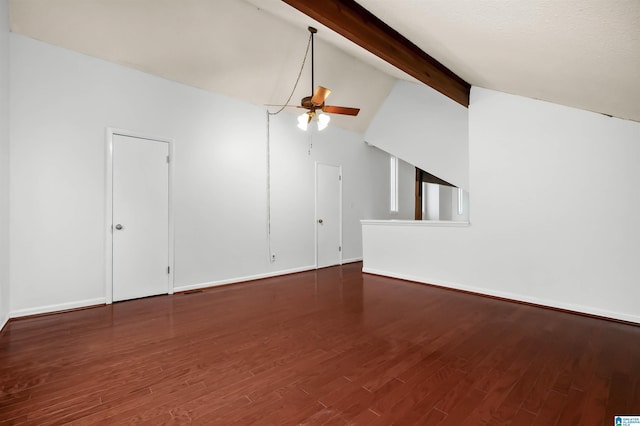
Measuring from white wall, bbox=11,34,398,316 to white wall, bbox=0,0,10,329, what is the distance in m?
0.10

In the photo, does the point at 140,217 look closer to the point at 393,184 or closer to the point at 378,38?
the point at 378,38

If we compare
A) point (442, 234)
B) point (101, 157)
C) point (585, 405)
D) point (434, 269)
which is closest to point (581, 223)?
point (442, 234)

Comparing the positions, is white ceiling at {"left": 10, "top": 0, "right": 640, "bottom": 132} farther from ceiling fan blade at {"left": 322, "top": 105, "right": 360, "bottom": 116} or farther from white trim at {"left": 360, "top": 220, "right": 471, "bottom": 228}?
white trim at {"left": 360, "top": 220, "right": 471, "bottom": 228}

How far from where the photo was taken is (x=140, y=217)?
4027 mm

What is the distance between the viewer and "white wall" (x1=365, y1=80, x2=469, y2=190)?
211 inches

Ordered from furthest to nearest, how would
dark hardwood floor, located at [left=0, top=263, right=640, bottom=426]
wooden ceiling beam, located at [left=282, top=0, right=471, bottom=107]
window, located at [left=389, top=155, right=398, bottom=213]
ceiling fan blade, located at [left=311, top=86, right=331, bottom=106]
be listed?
window, located at [left=389, top=155, right=398, bottom=213] < ceiling fan blade, located at [left=311, top=86, right=331, bottom=106] < wooden ceiling beam, located at [left=282, top=0, right=471, bottom=107] < dark hardwood floor, located at [left=0, top=263, right=640, bottom=426]

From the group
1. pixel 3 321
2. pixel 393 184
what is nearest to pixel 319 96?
pixel 3 321

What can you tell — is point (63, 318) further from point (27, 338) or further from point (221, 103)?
point (221, 103)

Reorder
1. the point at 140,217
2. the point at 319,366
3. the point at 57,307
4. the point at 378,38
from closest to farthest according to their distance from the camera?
the point at 319,366 → the point at 378,38 → the point at 57,307 → the point at 140,217

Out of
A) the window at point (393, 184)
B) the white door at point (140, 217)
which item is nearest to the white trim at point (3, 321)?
the white door at point (140, 217)

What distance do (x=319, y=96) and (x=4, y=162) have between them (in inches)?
134

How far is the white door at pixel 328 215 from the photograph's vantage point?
6168 millimetres

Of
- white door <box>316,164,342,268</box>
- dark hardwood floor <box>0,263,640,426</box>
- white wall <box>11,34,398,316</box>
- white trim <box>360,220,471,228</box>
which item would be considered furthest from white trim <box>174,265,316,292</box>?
white trim <box>360,220,471,228</box>

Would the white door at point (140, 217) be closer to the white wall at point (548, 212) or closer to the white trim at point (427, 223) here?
the white trim at point (427, 223)
